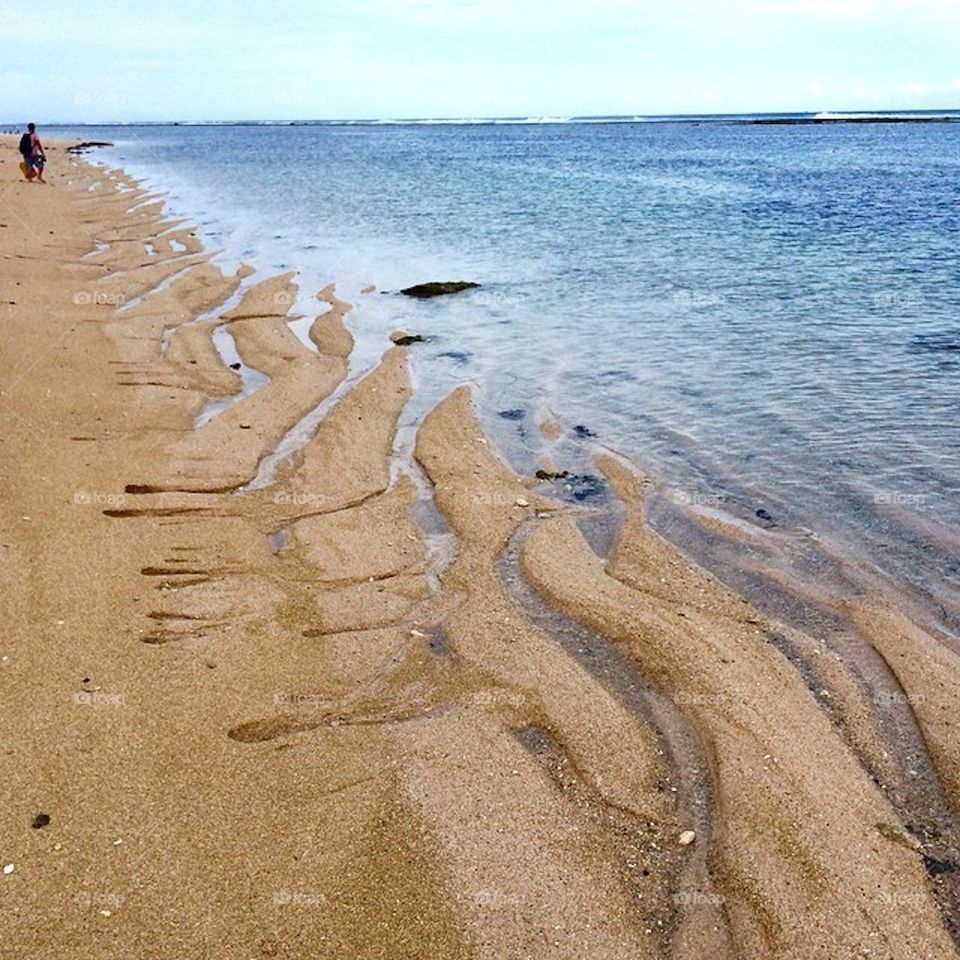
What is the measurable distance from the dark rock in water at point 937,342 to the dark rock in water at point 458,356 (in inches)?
342

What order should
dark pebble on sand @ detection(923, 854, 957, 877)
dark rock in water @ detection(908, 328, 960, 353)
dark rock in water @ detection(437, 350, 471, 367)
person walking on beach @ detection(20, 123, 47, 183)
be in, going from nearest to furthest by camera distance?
dark pebble on sand @ detection(923, 854, 957, 877) < dark rock in water @ detection(437, 350, 471, 367) < dark rock in water @ detection(908, 328, 960, 353) < person walking on beach @ detection(20, 123, 47, 183)

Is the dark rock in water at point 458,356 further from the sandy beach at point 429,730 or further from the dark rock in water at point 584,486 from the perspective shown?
the dark rock in water at point 584,486

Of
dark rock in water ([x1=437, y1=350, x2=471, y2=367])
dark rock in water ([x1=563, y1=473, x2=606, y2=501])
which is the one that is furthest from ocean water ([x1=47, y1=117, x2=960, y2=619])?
dark rock in water ([x1=563, y1=473, x2=606, y2=501])

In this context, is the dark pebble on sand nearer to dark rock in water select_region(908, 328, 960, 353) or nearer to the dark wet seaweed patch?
the dark wet seaweed patch

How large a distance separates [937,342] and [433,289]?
12.0 meters

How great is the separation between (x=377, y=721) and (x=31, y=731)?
91.0 inches

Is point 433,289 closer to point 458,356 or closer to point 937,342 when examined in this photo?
point 458,356

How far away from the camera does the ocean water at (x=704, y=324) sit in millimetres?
10875

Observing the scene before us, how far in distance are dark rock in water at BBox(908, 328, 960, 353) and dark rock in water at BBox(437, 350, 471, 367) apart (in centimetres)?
869

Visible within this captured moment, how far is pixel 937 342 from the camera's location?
17.7 metres

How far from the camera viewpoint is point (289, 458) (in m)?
11.4

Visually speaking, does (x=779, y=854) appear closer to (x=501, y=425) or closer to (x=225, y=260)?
(x=501, y=425)

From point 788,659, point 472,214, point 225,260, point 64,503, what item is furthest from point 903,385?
point 472,214

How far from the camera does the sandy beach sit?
471cm
